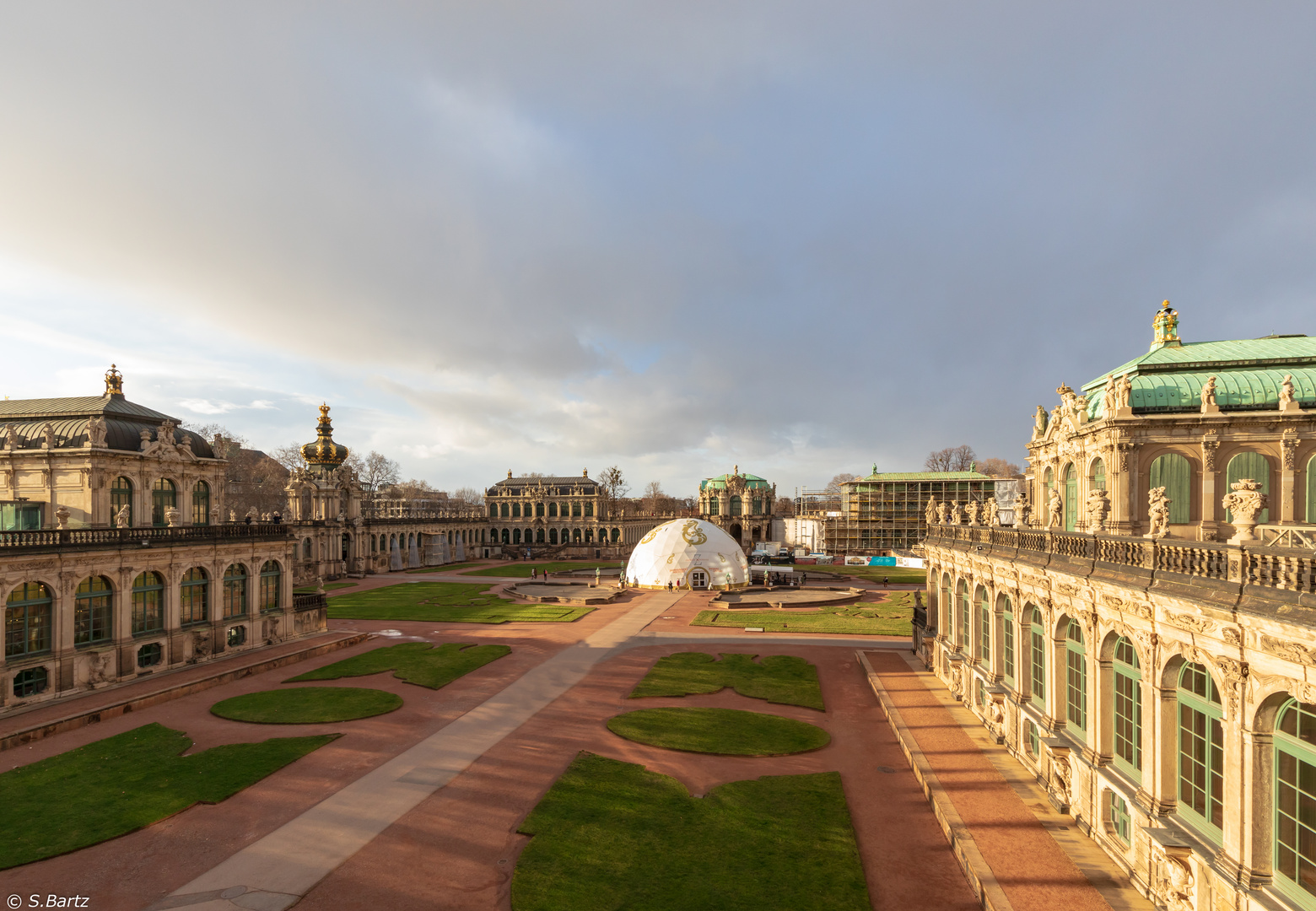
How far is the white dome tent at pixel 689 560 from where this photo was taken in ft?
216

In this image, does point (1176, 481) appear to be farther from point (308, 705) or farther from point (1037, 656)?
point (308, 705)

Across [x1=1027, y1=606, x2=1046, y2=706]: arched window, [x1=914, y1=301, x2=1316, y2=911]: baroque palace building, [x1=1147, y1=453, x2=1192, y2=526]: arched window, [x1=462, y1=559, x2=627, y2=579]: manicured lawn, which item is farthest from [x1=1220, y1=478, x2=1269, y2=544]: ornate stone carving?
[x1=462, y1=559, x2=627, y2=579]: manicured lawn

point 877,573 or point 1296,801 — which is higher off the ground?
point 1296,801

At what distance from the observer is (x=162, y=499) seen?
42406 mm

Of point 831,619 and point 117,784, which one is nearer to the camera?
point 117,784

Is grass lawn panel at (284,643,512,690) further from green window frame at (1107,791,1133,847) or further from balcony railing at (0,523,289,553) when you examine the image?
green window frame at (1107,791,1133,847)

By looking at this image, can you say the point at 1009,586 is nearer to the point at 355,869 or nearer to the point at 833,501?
the point at 355,869

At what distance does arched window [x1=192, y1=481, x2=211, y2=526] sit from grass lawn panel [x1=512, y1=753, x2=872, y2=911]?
126 ft

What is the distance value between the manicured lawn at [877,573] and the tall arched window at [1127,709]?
57.3 m

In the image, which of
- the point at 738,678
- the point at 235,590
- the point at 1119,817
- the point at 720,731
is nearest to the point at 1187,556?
the point at 1119,817

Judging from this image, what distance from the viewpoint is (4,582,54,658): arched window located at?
2698cm

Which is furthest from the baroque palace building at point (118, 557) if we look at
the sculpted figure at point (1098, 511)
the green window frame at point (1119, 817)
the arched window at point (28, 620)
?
the sculpted figure at point (1098, 511)

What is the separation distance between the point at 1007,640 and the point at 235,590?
41.2 m

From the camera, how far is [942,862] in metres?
16.3
